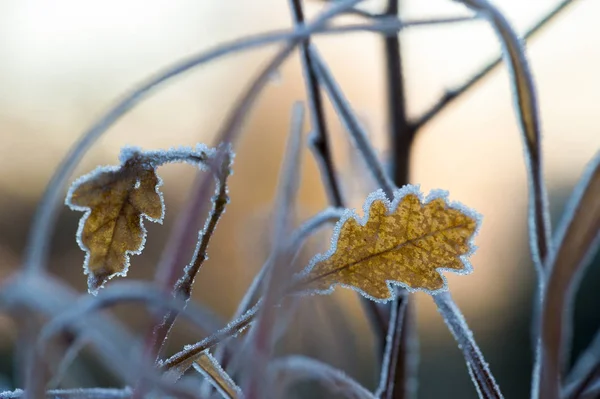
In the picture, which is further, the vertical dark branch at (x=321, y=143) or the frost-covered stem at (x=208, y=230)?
the vertical dark branch at (x=321, y=143)

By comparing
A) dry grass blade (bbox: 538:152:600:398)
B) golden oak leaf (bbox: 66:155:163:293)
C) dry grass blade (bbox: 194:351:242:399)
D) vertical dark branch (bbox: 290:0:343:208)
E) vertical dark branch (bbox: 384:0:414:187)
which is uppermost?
vertical dark branch (bbox: 384:0:414:187)

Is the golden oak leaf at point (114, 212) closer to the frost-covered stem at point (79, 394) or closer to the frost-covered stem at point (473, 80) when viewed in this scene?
the frost-covered stem at point (79, 394)

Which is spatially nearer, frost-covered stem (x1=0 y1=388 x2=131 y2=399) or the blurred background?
frost-covered stem (x1=0 y1=388 x2=131 y2=399)

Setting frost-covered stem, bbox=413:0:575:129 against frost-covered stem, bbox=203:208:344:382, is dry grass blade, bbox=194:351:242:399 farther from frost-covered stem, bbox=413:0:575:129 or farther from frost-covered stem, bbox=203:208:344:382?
frost-covered stem, bbox=413:0:575:129

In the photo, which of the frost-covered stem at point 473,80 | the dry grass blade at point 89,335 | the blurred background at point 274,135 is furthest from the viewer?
the blurred background at point 274,135

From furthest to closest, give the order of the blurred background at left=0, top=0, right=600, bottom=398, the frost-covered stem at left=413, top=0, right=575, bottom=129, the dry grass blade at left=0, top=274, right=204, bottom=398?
1. the blurred background at left=0, top=0, right=600, bottom=398
2. the frost-covered stem at left=413, top=0, right=575, bottom=129
3. the dry grass blade at left=0, top=274, right=204, bottom=398

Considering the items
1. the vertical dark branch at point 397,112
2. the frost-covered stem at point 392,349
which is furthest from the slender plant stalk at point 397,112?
the frost-covered stem at point 392,349

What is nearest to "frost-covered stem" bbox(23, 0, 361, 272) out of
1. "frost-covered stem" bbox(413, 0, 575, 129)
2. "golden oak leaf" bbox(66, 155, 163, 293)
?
"golden oak leaf" bbox(66, 155, 163, 293)
